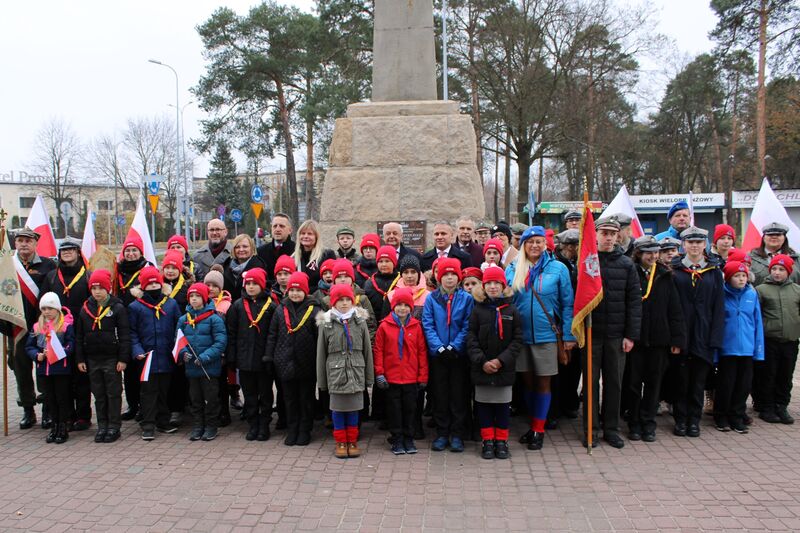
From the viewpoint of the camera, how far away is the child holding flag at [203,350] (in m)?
5.18

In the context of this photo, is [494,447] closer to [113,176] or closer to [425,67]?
[425,67]

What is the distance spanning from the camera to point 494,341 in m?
4.62

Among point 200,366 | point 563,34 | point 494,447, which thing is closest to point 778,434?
point 494,447

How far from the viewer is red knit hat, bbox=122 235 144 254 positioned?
5734 millimetres

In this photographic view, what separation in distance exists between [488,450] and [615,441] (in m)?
1.06

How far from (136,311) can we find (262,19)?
74.7ft

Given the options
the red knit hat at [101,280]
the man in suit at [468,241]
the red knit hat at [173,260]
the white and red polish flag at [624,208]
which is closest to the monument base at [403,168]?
the man in suit at [468,241]

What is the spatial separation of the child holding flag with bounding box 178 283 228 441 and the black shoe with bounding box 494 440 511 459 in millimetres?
2380

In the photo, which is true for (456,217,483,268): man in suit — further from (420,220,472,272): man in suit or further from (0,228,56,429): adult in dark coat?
(0,228,56,429): adult in dark coat

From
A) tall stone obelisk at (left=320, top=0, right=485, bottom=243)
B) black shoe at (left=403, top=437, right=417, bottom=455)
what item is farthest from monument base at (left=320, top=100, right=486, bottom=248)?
black shoe at (left=403, top=437, right=417, bottom=455)

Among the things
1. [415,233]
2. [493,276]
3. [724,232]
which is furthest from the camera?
[415,233]

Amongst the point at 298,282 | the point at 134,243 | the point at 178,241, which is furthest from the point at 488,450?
the point at 134,243

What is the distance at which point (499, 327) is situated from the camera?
4609mm

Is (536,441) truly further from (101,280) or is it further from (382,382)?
(101,280)
